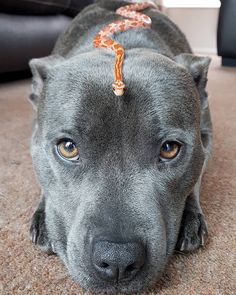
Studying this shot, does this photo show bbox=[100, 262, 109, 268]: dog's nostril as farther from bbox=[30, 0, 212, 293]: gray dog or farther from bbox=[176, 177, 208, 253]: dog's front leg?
bbox=[176, 177, 208, 253]: dog's front leg

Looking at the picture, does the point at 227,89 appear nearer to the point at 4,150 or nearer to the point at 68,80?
the point at 4,150

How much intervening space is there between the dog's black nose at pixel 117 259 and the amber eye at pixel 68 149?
0.31 m

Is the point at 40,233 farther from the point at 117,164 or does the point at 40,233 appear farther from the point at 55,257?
the point at 117,164

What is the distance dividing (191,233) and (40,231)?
456 millimetres

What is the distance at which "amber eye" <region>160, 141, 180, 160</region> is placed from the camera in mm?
1272

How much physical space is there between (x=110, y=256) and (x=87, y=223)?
138 mm

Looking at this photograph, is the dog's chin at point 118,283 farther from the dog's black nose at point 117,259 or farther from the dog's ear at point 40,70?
the dog's ear at point 40,70

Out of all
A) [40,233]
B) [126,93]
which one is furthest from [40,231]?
[126,93]

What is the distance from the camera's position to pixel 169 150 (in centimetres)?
129

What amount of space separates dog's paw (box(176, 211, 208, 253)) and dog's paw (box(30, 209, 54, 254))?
0.38 metres

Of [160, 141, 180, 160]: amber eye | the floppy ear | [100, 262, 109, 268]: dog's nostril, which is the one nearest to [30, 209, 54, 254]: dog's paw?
[100, 262, 109, 268]: dog's nostril

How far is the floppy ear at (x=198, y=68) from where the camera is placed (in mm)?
1534

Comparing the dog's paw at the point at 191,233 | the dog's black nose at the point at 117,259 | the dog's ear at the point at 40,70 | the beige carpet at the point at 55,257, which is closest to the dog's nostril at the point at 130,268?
the dog's black nose at the point at 117,259

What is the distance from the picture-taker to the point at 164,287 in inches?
45.1
